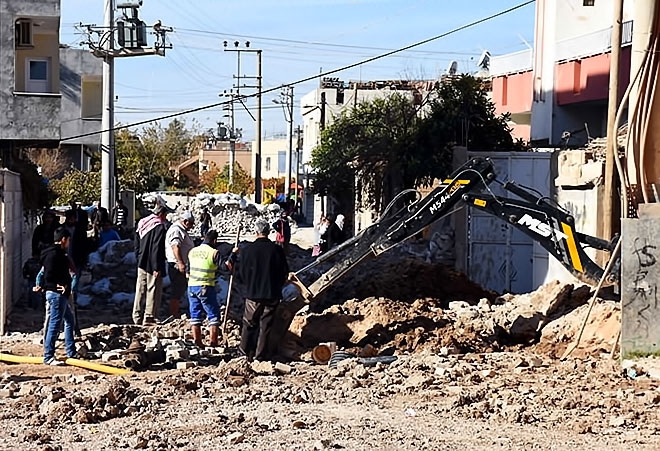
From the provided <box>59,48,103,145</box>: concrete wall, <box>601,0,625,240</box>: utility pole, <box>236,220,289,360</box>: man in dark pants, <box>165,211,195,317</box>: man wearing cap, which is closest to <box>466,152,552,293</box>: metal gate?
<box>601,0,625,240</box>: utility pole

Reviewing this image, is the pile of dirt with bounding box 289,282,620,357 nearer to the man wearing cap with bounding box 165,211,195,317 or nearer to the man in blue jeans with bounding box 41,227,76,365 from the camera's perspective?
the man wearing cap with bounding box 165,211,195,317

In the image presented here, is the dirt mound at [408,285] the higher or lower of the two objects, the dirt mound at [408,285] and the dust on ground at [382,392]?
the higher

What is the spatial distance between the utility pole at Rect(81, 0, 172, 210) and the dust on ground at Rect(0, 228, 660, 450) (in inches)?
663

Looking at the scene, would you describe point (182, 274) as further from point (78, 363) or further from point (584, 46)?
point (584, 46)

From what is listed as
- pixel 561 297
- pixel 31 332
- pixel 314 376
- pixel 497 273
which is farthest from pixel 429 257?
pixel 314 376

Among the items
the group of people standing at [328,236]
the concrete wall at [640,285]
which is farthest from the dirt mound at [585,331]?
the group of people standing at [328,236]

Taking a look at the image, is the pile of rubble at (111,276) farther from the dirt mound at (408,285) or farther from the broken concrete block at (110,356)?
the broken concrete block at (110,356)

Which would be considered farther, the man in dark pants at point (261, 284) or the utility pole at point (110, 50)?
the utility pole at point (110, 50)

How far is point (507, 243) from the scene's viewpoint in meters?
22.2

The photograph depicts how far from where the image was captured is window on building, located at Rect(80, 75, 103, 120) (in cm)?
4450

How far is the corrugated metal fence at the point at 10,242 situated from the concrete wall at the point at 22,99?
12.5ft

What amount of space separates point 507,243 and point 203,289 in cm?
902

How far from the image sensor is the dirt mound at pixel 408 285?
2011 centimetres

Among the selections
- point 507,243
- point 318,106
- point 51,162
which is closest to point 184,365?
point 507,243
